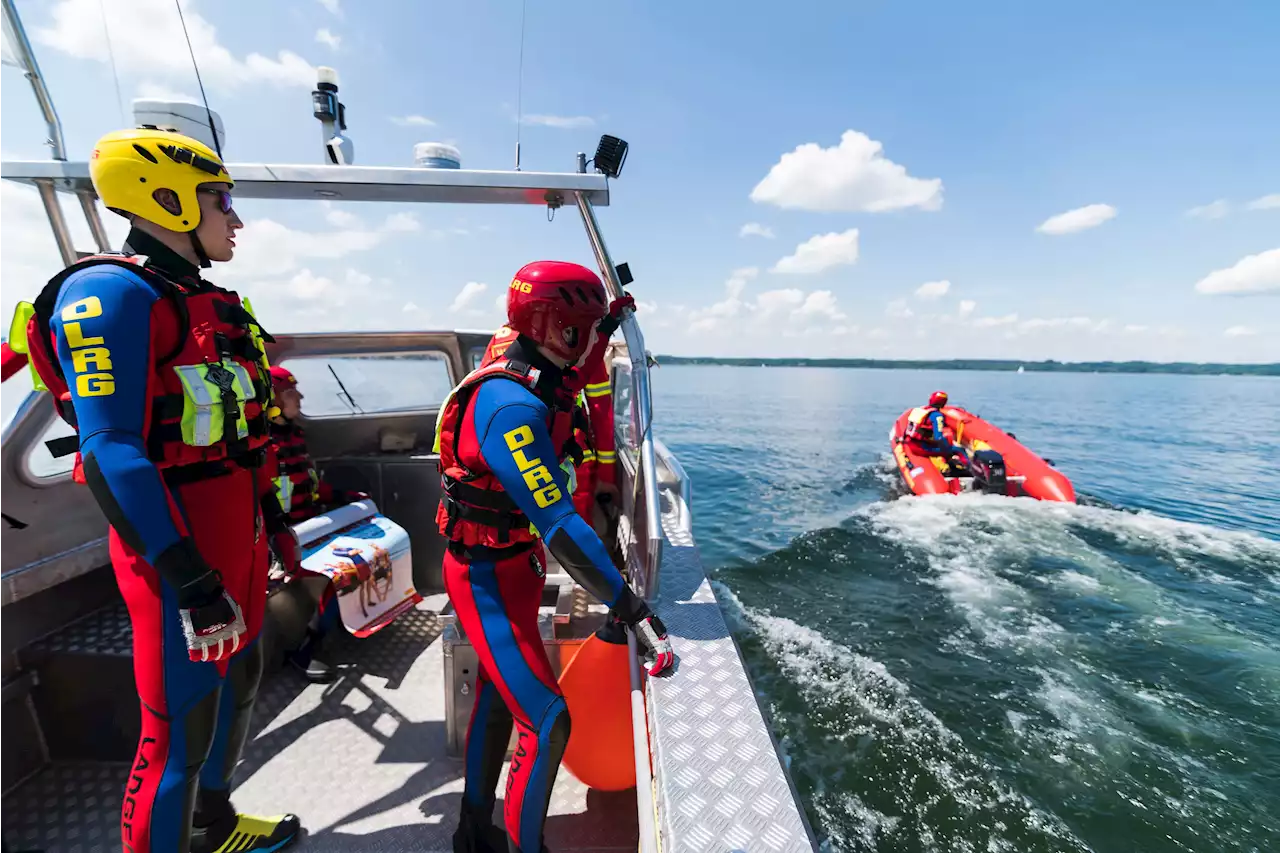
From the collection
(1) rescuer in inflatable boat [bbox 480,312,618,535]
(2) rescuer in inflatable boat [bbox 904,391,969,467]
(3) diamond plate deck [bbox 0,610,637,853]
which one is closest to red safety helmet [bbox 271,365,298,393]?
(1) rescuer in inflatable boat [bbox 480,312,618,535]

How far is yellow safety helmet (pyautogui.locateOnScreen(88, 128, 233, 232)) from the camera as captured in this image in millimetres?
1533

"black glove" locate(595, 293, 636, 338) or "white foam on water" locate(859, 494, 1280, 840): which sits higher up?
"black glove" locate(595, 293, 636, 338)

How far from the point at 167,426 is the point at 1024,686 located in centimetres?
617

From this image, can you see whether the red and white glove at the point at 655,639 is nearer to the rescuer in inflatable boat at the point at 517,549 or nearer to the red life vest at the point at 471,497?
the rescuer in inflatable boat at the point at 517,549

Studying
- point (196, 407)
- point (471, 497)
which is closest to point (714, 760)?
point (471, 497)

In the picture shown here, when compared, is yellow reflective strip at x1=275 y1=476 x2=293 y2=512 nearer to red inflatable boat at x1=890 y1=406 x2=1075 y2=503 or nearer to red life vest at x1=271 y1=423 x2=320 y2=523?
red life vest at x1=271 y1=423 x2=320 y2=523

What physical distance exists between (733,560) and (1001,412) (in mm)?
33609

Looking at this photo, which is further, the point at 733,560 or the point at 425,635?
the point at 733,560

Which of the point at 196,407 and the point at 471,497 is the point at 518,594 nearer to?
the point at 471,497

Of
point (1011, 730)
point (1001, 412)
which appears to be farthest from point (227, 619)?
point (1001, 412)

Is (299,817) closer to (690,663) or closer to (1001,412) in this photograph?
(690,663)

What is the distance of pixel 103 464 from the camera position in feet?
4.39

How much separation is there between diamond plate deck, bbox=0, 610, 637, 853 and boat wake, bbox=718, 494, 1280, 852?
195 cm

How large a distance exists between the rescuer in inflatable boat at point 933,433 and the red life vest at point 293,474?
38.9 ft
